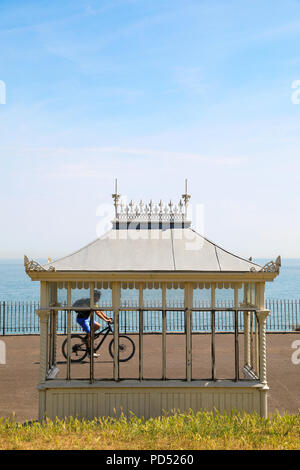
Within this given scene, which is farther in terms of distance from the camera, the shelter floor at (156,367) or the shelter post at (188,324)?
the shelter floor at (156,367)

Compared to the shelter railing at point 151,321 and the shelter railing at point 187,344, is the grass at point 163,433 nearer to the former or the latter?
the shelter railing at point 187,344

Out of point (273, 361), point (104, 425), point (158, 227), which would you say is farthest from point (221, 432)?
point (273, 361)

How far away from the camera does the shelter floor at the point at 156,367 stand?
11539 millimetres

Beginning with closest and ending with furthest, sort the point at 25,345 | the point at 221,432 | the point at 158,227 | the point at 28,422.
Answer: the point at 221,432 < the point at 28,422 < the point at 158,227 < the point at 25,345

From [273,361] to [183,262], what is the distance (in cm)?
794

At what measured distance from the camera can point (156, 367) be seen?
48.2ft

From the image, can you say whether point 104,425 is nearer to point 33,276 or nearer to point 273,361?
point 33,276

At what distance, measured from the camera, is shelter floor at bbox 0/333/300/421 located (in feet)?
37.9

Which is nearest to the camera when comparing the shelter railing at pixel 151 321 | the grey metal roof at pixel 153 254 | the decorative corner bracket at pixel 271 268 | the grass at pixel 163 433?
the grass at pixel 163 433

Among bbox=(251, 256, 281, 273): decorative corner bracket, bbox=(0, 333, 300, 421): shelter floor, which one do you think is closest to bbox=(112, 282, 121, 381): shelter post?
bbox=(0, 333, 300, 421): shelter floor

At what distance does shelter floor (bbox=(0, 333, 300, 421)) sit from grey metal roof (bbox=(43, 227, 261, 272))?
379 cm

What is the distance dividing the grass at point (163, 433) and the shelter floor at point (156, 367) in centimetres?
185

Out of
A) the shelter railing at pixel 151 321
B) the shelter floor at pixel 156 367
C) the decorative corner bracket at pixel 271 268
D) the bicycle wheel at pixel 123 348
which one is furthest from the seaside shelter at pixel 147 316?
the bicycle wheel at pixel 123 348

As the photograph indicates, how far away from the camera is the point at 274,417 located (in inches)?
374
